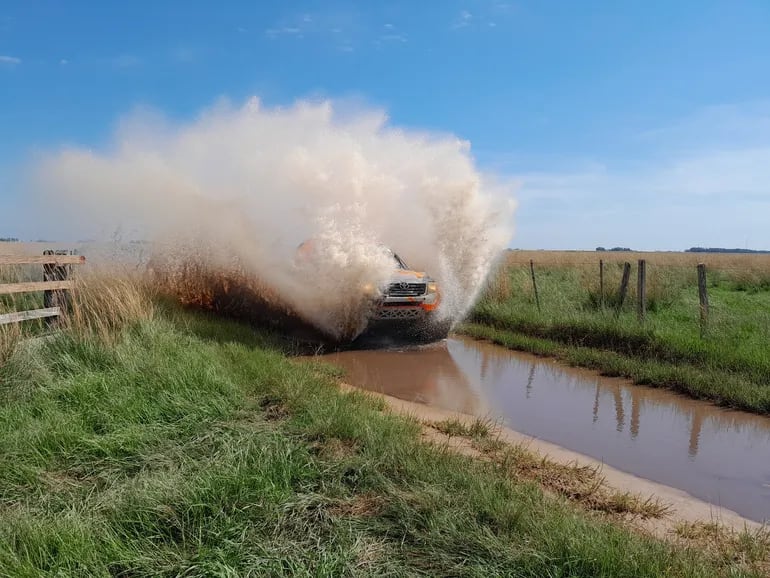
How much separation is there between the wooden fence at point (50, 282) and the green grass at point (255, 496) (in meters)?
2.85

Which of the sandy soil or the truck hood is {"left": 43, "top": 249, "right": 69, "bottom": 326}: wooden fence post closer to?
the truck hood

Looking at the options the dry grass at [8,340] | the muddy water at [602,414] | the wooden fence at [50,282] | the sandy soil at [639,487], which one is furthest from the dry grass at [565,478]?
the wooden fence at [50,282]

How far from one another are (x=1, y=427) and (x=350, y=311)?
6.92 m

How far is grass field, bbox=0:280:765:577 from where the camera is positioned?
11.2 feet

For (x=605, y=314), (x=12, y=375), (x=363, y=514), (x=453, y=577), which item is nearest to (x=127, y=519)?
(x=363, y=514)

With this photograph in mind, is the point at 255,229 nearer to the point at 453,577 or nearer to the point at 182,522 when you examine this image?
the point at 182,522

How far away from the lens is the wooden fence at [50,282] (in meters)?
9.10

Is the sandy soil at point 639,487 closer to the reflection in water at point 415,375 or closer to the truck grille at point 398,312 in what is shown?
the reflection in water at point 415,375

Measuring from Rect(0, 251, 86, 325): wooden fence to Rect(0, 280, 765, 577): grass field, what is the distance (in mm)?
2595

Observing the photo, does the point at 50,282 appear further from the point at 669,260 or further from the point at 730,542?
the point at 669,260

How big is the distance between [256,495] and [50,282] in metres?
7.44

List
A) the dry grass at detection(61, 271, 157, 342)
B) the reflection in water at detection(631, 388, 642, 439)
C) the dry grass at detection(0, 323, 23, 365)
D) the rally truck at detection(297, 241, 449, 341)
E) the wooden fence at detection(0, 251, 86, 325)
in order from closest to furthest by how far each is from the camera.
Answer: the reflection in water at detection(631, 388, 642, 439) → the dry grass at detection(0, 323, 23, 365) → the dry grass at detection(61, 271, 157, 342) → the wooden fence at detection(0, 251, 86, 325) → the rally truck at detection(297, 241, 449, 341)

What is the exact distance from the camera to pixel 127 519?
12.6 ft

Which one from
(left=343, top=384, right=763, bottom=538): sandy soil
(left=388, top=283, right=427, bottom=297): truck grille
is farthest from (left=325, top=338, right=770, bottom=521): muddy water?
(left=388, top=283, right=427, bottom=297): truck grille
